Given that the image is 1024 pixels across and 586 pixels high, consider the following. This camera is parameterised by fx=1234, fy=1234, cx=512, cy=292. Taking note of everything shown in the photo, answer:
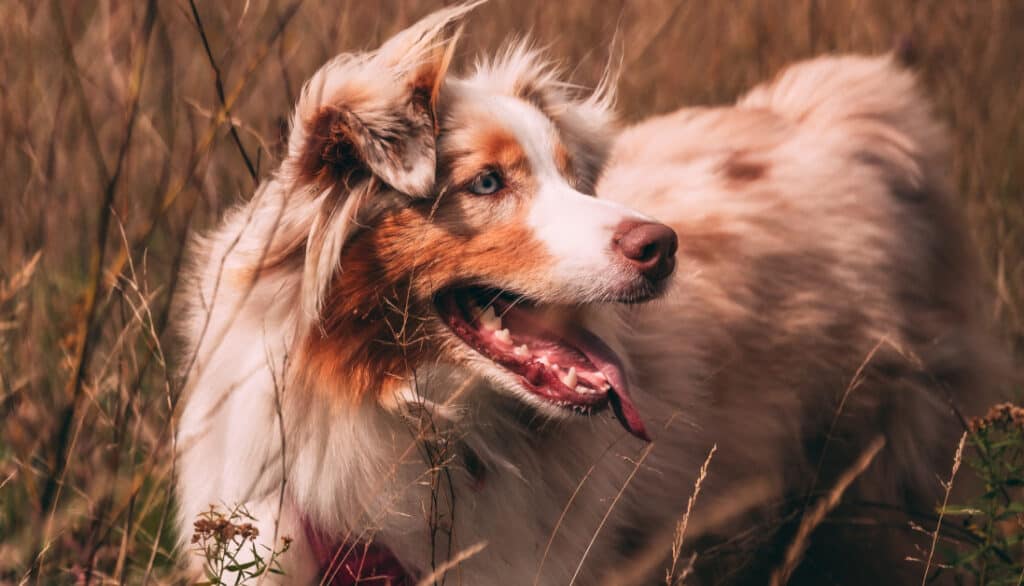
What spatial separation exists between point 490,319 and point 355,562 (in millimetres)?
600

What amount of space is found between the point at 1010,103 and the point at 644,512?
372cm

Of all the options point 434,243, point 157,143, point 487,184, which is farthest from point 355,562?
point 157,143

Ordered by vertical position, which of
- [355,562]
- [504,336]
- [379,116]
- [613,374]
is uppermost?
[379,116]

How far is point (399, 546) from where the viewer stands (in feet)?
8.77

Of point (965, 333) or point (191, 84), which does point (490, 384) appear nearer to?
point (965, 333)

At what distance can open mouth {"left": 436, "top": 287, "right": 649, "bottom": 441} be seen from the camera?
97.0 inches

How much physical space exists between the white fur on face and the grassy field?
578 millimetres

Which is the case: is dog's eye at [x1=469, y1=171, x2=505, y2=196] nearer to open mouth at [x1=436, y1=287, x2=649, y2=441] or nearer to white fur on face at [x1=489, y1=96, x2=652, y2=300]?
white fur on face at [x1=489, y1=96, x2=652, y2=300]

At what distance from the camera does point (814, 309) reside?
11.0ft

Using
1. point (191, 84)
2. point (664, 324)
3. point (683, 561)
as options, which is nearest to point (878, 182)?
point (664, 324)

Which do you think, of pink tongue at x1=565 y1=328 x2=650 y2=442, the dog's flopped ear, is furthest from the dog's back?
the dog's flopped ear

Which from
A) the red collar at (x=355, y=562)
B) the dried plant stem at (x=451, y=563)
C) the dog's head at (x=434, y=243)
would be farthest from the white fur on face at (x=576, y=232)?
the red collar at (x=355, y=562)

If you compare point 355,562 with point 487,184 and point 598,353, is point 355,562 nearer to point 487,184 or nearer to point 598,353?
point 598,353

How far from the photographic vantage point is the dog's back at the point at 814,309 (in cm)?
320
